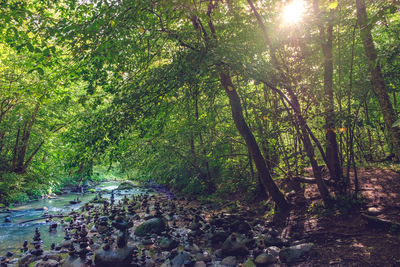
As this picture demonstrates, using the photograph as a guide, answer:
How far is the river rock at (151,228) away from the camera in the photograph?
7182 mm

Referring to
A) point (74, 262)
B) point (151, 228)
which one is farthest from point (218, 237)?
point (74, 262)

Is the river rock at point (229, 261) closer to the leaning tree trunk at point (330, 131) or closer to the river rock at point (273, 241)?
the river rock at point (273, 241)

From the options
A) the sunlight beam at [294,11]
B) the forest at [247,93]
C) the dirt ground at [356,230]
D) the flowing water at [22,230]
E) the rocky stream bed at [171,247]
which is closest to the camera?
the dirt ground at [356,230]

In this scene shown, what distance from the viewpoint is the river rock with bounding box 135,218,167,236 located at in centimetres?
718

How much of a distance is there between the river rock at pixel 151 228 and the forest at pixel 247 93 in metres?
1.42

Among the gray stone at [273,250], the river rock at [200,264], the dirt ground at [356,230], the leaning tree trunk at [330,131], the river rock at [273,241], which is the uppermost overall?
the leaning tree trunk at [330,131]

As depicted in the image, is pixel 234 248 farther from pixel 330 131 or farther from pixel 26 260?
pixel 26 260

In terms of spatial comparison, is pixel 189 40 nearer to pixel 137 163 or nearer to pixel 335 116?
pixel 335 116

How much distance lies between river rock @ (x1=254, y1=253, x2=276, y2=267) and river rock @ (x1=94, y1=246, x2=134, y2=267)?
109 inches

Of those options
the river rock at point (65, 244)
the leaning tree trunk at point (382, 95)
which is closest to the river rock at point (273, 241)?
the leaning tree trunk at point (382, 95)

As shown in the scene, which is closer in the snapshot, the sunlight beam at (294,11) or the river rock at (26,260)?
the river rock at (26,260)

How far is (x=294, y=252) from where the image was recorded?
462cm

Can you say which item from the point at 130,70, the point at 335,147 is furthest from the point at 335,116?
the point at 130,70

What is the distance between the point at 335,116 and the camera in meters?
5.45
